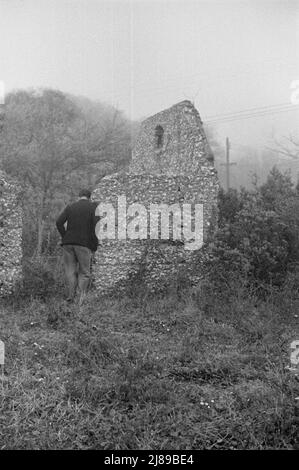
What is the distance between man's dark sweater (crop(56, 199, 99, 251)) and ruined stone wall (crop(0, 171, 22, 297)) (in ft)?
3.64

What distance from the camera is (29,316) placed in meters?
6.91

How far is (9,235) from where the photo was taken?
812cm

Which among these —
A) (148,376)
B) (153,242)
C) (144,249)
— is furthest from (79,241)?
(148,376)

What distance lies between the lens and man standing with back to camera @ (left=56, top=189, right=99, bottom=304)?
7.47m

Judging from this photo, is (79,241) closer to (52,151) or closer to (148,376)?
(148,376)

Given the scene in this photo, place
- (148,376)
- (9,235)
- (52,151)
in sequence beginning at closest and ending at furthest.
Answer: (148,376), (9,235), (52,151)

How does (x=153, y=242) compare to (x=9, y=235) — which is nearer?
(x=9, y=235)

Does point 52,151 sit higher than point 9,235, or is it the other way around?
point 52,151

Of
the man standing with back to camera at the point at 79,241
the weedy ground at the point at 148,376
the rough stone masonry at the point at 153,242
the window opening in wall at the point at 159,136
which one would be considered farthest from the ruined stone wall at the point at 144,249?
the window opening in wall at the point at 159,136

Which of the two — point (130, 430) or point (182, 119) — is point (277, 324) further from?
point (182, 119)

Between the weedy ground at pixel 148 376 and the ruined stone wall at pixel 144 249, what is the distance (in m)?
1.13

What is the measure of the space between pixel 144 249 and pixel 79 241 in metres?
1.71
